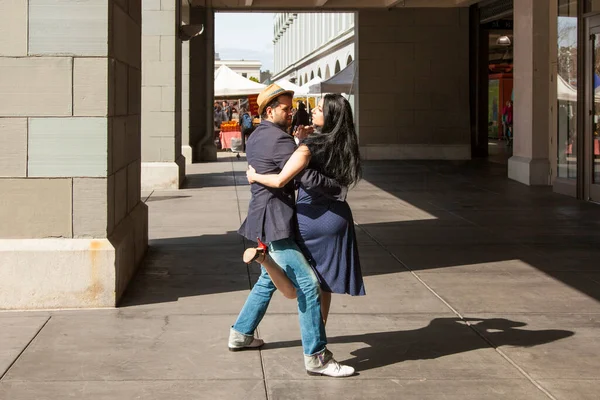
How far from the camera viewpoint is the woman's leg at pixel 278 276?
5340 millimetres

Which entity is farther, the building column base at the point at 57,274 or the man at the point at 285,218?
the building column base at the point at 57,274

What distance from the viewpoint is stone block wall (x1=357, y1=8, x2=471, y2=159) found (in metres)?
27.2

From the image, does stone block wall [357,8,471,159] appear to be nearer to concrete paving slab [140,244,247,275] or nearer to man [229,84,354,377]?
concrete paving slab [140,244,247,275]

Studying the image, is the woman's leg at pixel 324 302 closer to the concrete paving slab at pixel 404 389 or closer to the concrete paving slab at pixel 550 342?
the concrete paving slab at pixel 404 389

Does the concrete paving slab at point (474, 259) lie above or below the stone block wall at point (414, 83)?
below

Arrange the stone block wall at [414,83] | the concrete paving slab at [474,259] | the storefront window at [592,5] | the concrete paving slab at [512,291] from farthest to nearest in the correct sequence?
the stone block wall at [414,83] → the storefront window at [592,5] → the concrete paving slab at [474,259] → the concrete paving slab at [512,291]

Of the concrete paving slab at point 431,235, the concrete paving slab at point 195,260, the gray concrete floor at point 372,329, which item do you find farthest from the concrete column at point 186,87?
the concrete paving slab at point 195,260

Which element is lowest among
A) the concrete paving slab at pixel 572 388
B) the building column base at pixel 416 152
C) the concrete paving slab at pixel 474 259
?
the concrete paving slab at pixel 572 388

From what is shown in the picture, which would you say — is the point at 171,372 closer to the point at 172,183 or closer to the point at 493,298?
the point at 493,298

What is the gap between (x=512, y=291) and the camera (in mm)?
7785

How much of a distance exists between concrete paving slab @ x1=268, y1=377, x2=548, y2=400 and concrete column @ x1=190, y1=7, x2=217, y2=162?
72.0 feet

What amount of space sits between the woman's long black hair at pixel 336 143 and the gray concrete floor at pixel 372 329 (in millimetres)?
1154

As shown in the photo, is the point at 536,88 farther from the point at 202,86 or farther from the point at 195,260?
the point at 202,86

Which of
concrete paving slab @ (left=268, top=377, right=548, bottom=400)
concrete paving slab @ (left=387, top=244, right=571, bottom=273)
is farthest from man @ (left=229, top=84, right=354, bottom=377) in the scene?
concrete paving slab @ (left=387, top=244, right=571, bottom=273)
